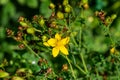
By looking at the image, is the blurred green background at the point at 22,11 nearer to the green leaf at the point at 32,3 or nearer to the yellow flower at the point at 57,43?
the green leaf at the point at 32,3

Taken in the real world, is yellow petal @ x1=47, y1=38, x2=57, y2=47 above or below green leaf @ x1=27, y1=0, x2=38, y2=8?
below

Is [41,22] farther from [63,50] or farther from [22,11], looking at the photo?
[22,11]

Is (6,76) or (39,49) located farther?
(39,49)

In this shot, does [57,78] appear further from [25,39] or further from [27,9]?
[27,9]

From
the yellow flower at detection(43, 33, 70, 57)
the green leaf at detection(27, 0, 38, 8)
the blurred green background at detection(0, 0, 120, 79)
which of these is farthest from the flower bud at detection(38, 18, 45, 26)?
the green leaf at detection(27, 0, 38, 8)

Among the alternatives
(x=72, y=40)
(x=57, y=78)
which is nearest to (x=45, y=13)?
(x=72, y=40)

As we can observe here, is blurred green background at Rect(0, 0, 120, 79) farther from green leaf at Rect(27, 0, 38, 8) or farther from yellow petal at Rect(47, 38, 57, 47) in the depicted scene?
yellow petal at Rect(47, 38, 57, 47)

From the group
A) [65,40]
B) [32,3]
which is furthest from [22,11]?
[65,40]

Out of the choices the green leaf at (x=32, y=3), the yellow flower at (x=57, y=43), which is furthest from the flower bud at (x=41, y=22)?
the green leaf at (x=32, y=3)

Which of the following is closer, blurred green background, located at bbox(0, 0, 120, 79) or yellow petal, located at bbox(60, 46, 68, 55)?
yellow petal, located at bbox(60, 46, 68, 55)
